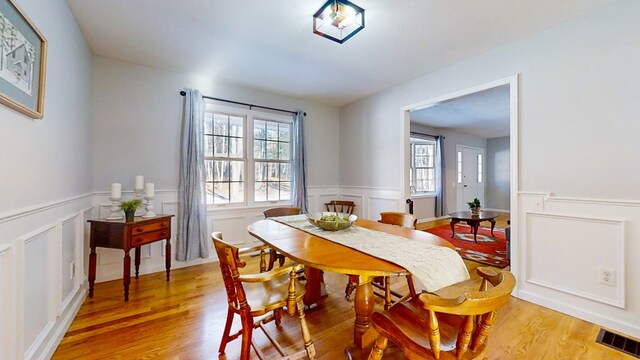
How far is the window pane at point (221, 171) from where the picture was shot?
357 centimetres

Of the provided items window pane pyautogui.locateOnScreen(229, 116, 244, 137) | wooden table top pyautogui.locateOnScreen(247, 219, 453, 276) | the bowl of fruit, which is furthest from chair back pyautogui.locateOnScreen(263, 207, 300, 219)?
window pane pyautogui.locateOnScreen(229, 116, 244, 137)

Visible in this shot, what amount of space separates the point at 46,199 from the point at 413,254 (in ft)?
7.52

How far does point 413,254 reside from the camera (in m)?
1.37

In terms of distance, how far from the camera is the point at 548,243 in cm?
229

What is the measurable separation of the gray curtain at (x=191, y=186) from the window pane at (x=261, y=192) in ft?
2.86

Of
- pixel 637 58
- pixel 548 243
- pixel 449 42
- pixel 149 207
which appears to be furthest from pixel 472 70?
pixel 149 207

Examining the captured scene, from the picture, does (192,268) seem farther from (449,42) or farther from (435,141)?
(435,141)

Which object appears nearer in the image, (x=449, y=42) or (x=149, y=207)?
(x=449, y=42)

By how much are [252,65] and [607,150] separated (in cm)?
345

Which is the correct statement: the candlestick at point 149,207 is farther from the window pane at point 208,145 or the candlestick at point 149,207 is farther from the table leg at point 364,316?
the table leg at point 364,316

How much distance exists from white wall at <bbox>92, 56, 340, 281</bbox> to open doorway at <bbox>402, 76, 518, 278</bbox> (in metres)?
2.65

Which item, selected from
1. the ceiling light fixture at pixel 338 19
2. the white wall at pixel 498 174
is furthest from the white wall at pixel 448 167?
the ceiling light fixture at pixel 338 19

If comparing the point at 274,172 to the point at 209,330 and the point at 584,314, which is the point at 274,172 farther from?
the point at 584,314

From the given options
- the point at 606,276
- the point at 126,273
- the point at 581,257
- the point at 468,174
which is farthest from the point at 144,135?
the point at 468,174
